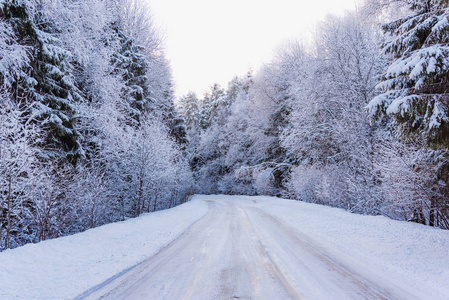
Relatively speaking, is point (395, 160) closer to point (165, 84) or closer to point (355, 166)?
point (355, 166)

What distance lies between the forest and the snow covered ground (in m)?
1.95

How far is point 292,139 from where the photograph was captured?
18.8 metres

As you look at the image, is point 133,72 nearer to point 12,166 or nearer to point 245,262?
point 12,166

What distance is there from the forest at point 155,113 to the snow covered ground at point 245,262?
1952mm

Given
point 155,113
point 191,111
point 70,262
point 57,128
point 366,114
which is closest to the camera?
point 70,262

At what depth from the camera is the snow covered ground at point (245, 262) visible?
4.17 metres

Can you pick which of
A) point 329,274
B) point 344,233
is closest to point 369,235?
point 344,233

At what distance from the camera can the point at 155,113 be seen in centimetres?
2558

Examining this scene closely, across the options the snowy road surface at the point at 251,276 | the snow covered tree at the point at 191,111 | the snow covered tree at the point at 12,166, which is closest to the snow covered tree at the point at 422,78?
the snowy road surface at the point at 251,276

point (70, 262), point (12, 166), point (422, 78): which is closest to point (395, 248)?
point (422, 78)

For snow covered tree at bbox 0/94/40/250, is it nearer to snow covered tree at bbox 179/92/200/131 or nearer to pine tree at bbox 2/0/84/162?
pine tree at bbox 2/0/84/162

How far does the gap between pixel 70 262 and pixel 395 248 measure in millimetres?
7676

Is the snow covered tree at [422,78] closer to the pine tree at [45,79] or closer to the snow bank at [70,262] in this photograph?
the snow bank at [70,262]

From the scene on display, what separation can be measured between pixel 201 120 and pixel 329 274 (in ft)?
195
